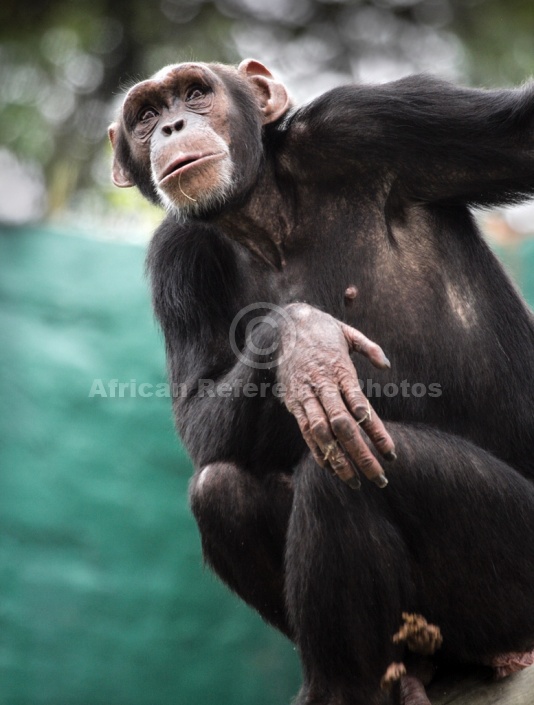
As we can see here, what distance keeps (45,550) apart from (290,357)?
3.08 meters

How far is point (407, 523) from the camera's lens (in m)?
3.33

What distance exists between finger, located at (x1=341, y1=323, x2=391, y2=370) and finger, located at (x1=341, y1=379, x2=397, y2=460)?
0.10m

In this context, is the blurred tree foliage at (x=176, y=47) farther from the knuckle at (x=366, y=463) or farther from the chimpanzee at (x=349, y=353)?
the knuckle at (x=366, y=463)

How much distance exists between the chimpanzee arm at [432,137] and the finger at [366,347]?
894mm

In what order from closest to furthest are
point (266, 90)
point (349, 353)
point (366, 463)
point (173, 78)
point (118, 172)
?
point (366, 463)
point (349, 353)
point (173, 78)
point (266, 90)
point (118, 172)

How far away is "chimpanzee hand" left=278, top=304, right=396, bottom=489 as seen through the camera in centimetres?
289

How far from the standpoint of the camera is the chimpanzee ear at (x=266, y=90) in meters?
4.25

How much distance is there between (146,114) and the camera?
4.26m

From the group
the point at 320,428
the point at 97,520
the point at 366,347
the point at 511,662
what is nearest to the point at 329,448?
the point at 320,428

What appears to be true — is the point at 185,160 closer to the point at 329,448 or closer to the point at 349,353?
the point at 349,353

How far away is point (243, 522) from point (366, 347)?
2.95 feet

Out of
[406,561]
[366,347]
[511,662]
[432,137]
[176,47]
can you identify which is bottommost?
[511,662]

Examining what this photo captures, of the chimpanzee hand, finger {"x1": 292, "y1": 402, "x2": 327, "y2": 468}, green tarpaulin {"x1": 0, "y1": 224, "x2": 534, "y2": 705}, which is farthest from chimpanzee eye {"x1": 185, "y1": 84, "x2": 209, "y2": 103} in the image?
green tarpaulin {"x1": 0, "y1": 224, "x2": 534, "y2": 705}

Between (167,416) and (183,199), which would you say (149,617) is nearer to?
(167,416)
